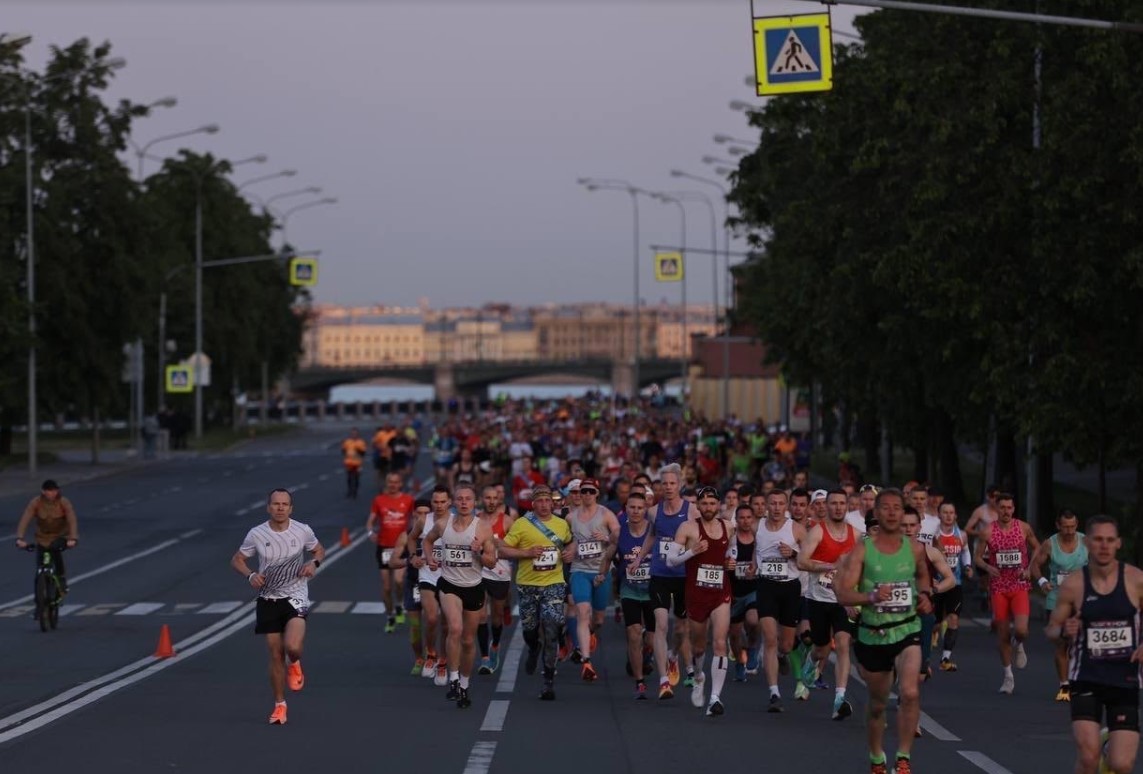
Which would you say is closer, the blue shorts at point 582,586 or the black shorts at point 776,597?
the black shorts at point 776,597

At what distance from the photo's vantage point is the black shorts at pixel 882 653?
40.0ft

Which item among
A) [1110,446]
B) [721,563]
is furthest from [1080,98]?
[721,563]

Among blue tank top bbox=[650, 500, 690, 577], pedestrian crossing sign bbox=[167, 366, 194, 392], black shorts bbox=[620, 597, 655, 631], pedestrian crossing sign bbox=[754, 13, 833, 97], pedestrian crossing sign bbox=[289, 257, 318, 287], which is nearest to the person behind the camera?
blue tank top bbox=[650, 500, 690, 577]

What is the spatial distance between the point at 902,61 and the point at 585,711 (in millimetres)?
21978

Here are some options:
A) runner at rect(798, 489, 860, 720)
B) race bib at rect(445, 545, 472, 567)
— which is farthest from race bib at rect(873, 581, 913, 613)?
race bib at rect(445, 545, 472, 567)

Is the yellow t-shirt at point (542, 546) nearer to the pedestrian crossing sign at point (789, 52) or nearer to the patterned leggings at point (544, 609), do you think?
the patterned leggings at point (544, 609)

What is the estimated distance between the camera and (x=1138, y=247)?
28.9 meters

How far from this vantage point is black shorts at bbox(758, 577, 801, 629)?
17.2m

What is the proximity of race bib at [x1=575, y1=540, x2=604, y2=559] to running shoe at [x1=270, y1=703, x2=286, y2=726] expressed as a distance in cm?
362

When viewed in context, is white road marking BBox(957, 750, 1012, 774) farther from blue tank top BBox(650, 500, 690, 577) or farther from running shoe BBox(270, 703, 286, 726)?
running shoe BBox(270, 703, 286, 726)

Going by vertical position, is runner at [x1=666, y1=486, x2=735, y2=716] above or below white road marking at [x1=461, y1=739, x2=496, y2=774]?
above

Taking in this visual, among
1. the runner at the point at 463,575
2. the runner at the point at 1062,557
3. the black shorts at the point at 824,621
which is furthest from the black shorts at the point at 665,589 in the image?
the runner at the point at 1062,557

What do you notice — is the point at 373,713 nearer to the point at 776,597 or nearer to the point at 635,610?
the point at 635,610

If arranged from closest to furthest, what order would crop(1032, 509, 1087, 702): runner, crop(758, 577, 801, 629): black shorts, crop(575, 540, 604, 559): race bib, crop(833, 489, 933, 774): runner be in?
1. crop(833, 489, 933, 774): runner
2. crop(758, 577, 801, 629): black shorts
3. crop(1032, 509, 1087, 702): runner
4. crop(575, 540, 604, 559): race bib
